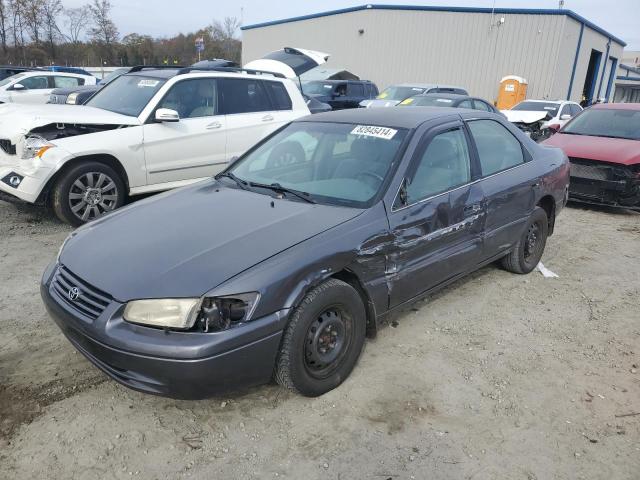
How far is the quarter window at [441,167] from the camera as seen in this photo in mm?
3475

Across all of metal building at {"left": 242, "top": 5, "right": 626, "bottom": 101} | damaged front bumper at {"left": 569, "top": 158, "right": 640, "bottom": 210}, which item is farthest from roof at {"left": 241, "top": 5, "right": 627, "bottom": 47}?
damaged front bumper at {"left": 569, "top": 158, "right": 640, "bottom": 210}

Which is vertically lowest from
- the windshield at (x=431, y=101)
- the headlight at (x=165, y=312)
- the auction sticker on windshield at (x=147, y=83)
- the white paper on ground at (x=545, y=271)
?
the white paper on ground at (x=545, y=271)

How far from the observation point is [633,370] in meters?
3.43

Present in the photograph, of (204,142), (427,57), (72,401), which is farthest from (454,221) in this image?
(427,57)

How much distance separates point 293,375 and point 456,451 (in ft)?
3.01

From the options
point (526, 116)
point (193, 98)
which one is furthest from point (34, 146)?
point (526, 116)

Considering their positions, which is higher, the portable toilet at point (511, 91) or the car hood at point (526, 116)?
the portable toilet at point (511, 91)

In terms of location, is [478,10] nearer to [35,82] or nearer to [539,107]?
[539,107]

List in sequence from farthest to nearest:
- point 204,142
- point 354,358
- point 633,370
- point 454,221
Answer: point 204,142 → point 454,221 → point 633,370 → point 354,358

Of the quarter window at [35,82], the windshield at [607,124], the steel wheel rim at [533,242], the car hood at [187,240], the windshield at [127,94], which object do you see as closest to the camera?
the car hood at [187,240]

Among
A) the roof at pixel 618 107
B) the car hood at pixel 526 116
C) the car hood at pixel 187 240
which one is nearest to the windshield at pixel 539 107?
the car hood at pixel 526 116

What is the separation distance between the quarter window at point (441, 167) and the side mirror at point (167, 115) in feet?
11.2

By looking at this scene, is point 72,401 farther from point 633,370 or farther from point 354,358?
point 633,370

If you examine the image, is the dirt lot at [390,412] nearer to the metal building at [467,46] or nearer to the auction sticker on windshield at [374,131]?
the auction sticker on windshield at [374,131]
